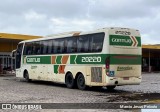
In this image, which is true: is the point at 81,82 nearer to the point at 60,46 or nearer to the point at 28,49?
the point at 60,46

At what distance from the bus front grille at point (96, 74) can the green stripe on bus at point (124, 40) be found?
1536 mm

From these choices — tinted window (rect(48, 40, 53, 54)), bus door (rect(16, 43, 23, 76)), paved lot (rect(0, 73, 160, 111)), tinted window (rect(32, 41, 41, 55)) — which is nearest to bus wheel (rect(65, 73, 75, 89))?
paved lot (rect(0, 73, 160, 111))

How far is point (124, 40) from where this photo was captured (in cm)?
1905

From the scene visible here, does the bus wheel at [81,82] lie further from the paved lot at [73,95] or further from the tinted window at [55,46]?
the tinted window at [55,46]

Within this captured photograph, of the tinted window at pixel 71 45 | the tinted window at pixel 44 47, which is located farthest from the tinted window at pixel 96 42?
the tinted window at pixel 44 47

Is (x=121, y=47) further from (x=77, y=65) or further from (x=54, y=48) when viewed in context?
(x=54, y=48)

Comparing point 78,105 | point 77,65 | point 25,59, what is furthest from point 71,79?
point 78,105

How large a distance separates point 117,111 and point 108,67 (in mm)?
6732

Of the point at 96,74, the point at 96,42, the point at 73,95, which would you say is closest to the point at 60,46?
the point at 96,42

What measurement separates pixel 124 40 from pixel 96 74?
2227 millimetres

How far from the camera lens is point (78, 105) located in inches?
517

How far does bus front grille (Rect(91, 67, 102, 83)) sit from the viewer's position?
1888cm

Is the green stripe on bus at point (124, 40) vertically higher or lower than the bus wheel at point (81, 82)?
higher

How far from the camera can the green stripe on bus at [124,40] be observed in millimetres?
18641
